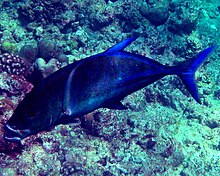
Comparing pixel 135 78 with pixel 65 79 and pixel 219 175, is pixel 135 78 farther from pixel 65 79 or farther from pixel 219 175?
pixel 219 175

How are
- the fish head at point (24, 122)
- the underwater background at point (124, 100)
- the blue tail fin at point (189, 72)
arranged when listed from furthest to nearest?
the underwater background at point (124, 100) < the blue tail fin at point (189, 72) < the fish head at point (24, 122)

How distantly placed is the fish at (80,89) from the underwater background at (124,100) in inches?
107

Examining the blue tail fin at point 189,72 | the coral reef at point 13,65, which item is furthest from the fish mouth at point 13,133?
the coral reef at point 13,65

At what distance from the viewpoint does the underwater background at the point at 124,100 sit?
4621 millimetres

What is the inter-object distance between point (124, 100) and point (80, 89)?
14.4 feet

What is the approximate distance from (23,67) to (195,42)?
5.38 meters

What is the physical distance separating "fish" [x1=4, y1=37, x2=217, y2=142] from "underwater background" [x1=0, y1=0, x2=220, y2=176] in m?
2.73

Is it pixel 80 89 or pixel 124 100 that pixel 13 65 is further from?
pixel 80 89

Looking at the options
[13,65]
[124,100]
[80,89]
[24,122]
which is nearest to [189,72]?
[80,89]

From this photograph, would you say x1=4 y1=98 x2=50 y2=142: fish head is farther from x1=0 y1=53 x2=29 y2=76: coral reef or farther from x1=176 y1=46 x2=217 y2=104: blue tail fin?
x1=0 y1=53 x2=29 y2=76: coral reef

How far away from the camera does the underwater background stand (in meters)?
4.62

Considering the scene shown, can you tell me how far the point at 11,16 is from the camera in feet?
24.1

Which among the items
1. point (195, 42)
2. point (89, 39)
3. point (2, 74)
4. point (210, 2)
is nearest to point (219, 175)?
point (195, 42)

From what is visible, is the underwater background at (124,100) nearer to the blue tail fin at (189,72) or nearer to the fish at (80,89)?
the fish at (80,89)
